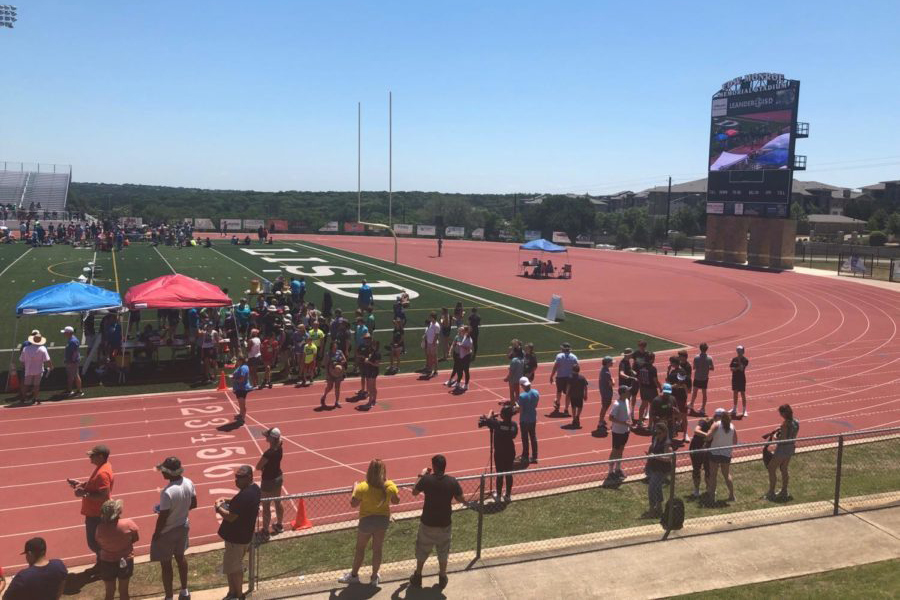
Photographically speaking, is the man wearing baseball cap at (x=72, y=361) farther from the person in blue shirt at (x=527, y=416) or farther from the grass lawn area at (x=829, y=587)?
the grass lawn area at (x=829, y=587)

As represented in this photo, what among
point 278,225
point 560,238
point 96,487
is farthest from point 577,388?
point 278,225

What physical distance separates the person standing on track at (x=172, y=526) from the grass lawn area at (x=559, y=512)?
0.57m

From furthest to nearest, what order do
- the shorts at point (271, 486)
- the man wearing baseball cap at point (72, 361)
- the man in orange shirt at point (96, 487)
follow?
1. the man wearing baseball cap at point (72, 361)
2. the shorts at point (271, 486)
3. the man in orange shirt at point (96, 487)

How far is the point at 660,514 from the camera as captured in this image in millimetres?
9938

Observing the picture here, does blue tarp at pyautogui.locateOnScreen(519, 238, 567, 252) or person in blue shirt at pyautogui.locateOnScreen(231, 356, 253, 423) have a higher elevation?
blue tarp at pyautogui.locateOnScreen(519, 238, 567, 252)

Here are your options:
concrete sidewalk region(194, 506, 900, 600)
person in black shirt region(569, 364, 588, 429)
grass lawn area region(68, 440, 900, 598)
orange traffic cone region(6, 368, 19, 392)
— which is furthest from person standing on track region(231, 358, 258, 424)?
concrete sidewalk region(194, 506, 900, 600)

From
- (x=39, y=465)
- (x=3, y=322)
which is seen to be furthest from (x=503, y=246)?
(x=39, y=465)

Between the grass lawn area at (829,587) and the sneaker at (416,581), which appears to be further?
the sneaker at (416,581)

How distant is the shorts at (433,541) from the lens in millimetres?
7539

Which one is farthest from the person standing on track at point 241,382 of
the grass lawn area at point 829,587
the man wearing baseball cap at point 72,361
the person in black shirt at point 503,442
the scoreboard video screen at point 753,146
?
the scoreboard video screen at point 753,146

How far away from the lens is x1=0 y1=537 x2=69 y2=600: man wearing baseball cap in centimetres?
606

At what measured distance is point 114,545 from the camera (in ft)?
23.2

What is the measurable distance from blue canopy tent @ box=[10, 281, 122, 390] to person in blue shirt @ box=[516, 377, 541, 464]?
1158 cm

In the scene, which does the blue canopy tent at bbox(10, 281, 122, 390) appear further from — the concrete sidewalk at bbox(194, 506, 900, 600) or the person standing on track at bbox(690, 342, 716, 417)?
the person standing on track at bbox(690, 342, 716, 417)
